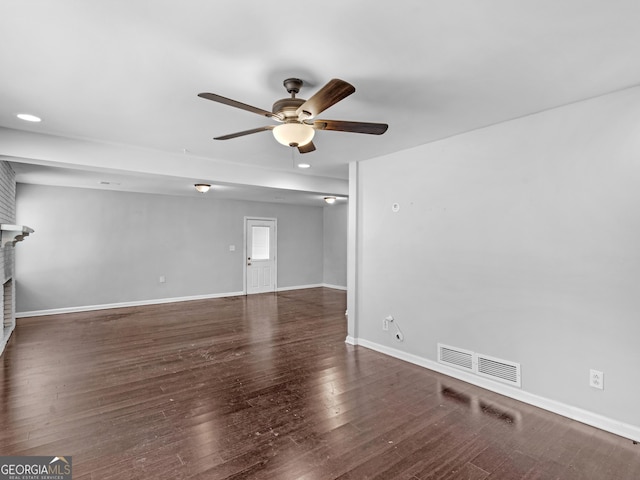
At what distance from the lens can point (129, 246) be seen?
702cm

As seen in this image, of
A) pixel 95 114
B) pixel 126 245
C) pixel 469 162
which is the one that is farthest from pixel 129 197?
pixel 469 162

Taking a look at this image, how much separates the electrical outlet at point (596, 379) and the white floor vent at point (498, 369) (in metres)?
0.52

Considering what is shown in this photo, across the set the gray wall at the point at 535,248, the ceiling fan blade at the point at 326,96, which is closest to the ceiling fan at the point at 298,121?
the ceiling fan blade at the point at 326,96

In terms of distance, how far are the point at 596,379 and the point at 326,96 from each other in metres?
2.90

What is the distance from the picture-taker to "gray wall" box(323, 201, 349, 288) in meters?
9.20

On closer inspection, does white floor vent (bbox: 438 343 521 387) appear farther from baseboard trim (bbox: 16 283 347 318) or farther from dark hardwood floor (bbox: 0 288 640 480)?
baseboard trim (bbox: 16 283 347 318)

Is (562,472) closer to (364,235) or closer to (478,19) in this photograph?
(478,19)

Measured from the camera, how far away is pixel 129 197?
22.9 ft

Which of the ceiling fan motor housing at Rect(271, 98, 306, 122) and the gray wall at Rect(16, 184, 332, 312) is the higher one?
the ceiling fan motor housing at Rect(271, 98, 306, 122)

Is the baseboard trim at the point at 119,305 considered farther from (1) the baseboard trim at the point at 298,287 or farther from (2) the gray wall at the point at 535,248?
(2) the gray wall at the point at 535,248

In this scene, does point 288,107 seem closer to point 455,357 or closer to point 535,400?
point 455,357

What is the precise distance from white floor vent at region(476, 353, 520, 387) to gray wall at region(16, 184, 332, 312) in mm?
6394

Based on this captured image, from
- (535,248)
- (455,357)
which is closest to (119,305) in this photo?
(455,357)

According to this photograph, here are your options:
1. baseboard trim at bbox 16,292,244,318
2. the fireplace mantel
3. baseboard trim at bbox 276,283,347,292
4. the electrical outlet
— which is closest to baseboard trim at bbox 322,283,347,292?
baseboard trim at bbox 276,283,347,292
